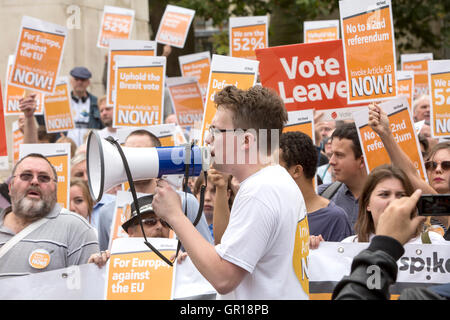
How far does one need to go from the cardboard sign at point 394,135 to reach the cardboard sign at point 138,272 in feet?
5.91

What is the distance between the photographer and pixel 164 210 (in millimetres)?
2803

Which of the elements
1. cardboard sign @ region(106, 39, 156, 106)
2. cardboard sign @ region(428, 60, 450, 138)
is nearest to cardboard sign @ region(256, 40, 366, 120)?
cardboard sign @ region(428, 60, 450, 138)

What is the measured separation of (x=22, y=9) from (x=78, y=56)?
4.21ft

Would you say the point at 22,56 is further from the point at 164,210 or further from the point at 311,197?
the point at 164,210

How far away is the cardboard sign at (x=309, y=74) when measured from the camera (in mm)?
6105

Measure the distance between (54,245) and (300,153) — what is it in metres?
1.68

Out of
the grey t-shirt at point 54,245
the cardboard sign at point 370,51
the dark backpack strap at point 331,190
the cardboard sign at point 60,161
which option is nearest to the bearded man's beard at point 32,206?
the grey t-shirt at point 54,245

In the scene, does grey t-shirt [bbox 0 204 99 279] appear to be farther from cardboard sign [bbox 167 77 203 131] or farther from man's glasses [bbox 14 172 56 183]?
cardboard sign [bbox 167 77 203 131]

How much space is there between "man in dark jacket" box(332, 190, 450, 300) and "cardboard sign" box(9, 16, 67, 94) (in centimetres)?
628

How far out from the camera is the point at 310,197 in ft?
15.5

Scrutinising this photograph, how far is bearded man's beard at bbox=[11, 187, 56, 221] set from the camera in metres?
4.79
